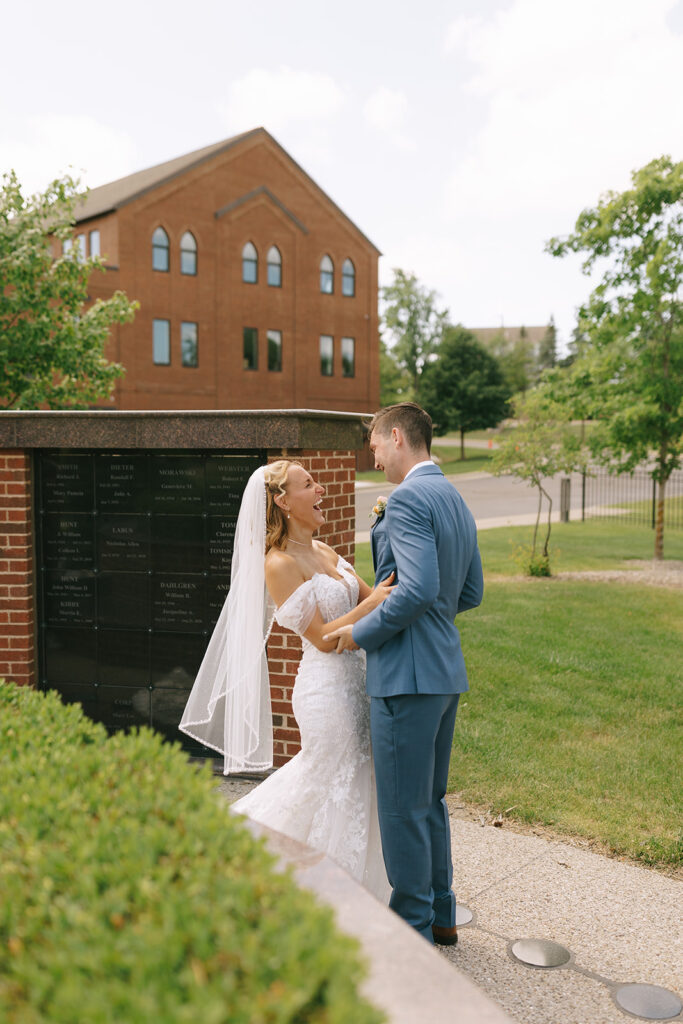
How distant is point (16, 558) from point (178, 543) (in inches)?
47.3

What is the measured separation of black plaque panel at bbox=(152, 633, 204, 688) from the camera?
621 cm

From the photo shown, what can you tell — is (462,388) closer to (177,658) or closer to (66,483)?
(66,483)

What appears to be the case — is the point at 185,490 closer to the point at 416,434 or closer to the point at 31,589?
the point at 31,589

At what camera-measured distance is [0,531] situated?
6.39m

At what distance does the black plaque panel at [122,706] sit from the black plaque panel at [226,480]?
1.46 m

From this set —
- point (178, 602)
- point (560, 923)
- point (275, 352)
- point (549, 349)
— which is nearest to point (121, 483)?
point (178, 602)

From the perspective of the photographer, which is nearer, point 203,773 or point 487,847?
point 203,773

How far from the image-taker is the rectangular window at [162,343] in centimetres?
3706

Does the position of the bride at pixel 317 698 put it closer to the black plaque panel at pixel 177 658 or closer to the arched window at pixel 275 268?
the black plaque panel at pixel 177 658

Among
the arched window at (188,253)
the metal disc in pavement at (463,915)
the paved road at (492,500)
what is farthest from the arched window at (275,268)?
the metal disc in pavement at (463,915)

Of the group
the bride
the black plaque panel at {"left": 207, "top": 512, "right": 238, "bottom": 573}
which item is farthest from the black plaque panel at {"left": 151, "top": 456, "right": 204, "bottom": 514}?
the bride

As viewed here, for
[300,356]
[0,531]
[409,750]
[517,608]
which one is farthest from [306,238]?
[409,750]

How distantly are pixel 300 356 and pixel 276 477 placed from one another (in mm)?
38755

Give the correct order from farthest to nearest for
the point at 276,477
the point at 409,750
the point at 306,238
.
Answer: the point at 306,238, the point at 276,477, the point at 409,750
